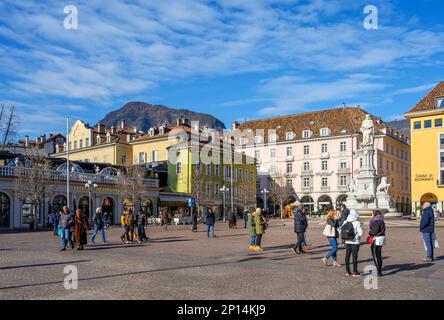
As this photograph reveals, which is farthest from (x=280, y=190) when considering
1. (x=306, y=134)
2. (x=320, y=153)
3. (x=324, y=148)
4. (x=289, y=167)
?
(x=306, y=134)

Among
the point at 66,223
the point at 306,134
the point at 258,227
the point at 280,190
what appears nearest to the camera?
the point at 258,227

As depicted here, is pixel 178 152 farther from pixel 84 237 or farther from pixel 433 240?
pixel 433 240

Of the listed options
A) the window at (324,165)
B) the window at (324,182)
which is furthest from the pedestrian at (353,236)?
the window at (324,165)

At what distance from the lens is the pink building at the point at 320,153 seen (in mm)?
78688

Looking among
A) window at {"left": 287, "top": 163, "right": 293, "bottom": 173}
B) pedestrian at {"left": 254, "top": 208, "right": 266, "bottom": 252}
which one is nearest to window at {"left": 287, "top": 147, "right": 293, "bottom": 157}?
window at {"left": 287, "top": 163, "right": 293, "bottom": 173}

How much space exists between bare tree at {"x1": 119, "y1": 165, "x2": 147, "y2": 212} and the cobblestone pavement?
3507cm

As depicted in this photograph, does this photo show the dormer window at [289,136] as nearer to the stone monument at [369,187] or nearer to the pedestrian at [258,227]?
the stone monument at [369,187]

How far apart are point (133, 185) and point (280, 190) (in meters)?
33.1

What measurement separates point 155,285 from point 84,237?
9.95m

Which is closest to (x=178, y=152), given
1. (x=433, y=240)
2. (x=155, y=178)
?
(x=155, y=178)

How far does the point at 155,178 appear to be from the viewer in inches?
2498

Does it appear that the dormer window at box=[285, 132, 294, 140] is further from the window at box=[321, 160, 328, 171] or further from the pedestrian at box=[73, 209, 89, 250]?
the pedestrian at box=[73, 209, 89, 250]

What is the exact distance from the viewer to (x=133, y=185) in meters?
54.1

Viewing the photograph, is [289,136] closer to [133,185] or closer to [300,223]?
[133,185]
